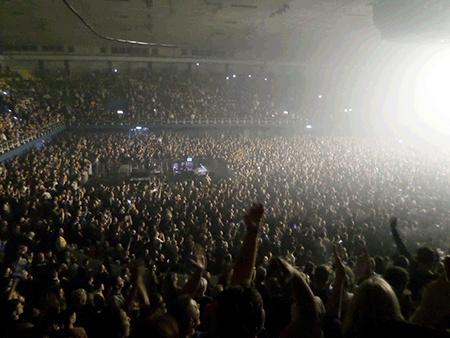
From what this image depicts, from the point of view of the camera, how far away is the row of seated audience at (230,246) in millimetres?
1646

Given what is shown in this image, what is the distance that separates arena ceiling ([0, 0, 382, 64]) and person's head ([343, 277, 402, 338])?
55.6ft

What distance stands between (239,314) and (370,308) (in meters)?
0.64

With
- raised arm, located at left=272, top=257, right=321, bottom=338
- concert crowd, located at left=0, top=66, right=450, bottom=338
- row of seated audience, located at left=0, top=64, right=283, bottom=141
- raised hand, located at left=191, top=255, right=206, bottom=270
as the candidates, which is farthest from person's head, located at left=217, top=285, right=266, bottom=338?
row of seated audience, located at left=0, top=64, right=283, bottom=141

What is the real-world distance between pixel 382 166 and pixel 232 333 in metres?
17.9

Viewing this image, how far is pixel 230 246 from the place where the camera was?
692 cm

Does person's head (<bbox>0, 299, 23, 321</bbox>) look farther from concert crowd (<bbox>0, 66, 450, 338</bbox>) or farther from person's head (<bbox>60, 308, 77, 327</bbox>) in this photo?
person's head (<bbox>60, 308, 77, 327</bbox>)

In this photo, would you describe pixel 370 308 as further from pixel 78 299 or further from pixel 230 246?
pixel 230 246

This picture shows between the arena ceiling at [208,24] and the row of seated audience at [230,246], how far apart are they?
7.17 metres

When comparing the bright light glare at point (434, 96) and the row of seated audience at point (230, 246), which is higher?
the bright light glare at point (434, 96)

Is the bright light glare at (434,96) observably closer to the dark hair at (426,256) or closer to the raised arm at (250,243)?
the dark hair at (426,256)

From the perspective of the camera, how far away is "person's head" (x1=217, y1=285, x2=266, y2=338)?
128cm

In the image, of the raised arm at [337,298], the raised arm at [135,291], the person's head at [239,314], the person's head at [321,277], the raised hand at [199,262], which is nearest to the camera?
the person's head at [239,314]

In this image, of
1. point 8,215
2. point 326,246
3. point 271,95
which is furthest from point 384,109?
point 8,215

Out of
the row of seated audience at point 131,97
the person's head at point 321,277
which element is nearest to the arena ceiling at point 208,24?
the row of seated audience at point 131,97
